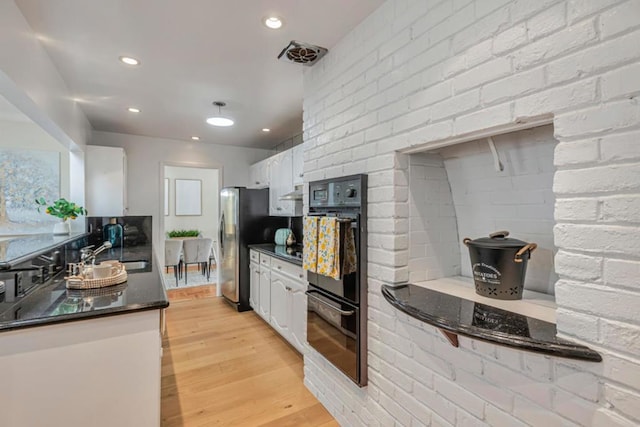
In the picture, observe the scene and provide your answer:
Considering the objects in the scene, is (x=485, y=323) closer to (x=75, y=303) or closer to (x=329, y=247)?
(x=329, y=247)

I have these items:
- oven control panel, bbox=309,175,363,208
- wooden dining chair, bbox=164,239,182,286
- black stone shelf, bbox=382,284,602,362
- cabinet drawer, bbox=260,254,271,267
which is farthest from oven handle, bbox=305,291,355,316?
wooden dining chair, bbox=164,239,182,286

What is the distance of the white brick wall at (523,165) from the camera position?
805 mm

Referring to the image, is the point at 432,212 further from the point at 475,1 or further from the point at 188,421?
the point at 188,421

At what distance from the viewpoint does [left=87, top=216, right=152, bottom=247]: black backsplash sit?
3574 mm

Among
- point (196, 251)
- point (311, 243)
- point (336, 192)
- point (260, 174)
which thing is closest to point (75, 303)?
point (311, 243)

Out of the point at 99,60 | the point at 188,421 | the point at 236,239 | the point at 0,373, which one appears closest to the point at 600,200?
the point at 0,373

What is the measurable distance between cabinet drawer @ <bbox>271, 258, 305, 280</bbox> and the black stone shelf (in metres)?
1.28

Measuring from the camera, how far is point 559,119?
3.01 feet

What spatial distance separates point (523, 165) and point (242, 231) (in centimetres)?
339

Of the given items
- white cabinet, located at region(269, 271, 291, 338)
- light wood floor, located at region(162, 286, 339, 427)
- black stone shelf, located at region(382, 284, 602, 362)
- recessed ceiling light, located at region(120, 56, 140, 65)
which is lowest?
light wood floor, located at region(162, 286, 339, 427)

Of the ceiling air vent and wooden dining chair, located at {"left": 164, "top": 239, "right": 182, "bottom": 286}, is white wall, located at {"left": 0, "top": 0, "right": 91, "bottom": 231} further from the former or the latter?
wooden dining chair, located at {"left": 164, "top": 239, "right": 182, "bottom": 286}

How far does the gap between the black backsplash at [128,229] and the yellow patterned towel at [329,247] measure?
3.09m

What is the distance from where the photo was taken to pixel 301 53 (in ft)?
6.89

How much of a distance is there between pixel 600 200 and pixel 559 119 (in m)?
0.26
